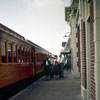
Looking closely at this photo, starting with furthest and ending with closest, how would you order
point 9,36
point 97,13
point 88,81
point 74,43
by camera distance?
point 74,43 → point 9,36 → point 88,81 → point 97,13

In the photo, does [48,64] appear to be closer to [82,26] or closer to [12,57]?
[12,57]

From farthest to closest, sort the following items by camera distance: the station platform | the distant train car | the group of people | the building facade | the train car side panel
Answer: the group of people
the distant train car
the train car side panel
the station platform
the building facade

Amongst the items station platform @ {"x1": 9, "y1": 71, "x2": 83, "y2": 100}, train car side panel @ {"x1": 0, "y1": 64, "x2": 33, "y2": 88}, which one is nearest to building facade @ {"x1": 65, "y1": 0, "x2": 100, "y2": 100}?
station platform @ {"x1": 9, "y1": 71, "x2": 83, "y2": 100}

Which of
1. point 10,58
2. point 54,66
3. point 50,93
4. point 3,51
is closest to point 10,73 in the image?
point 10,58

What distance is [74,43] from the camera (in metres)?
19.2

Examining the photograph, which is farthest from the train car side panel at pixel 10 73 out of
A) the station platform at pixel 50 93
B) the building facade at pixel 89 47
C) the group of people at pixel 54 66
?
the group of people at pixel 54 66

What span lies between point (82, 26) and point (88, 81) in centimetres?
232

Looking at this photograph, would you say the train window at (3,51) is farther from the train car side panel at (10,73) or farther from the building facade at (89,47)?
the building facade at (89,47)

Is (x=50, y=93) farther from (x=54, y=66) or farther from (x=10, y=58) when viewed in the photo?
(x=54, y=66)

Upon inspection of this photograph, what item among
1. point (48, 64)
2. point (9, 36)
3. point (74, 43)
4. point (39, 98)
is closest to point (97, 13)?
point (39, 98)

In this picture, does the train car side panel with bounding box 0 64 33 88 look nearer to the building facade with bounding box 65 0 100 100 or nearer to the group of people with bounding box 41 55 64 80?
the building facade with bounding box 65 0 100 100

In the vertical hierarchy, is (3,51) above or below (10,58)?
above

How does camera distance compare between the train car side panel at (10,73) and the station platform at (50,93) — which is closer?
the station platform at (50,93)

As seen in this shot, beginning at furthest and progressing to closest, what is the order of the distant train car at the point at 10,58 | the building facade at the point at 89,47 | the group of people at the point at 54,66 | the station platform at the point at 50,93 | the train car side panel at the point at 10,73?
the group of people at the point at 54,66 → the distant train car at the point at 10,58 → the train car side panel at the point at 10,73 → the station platform at the point at 50,93 → the building facade at the point at 89,47
